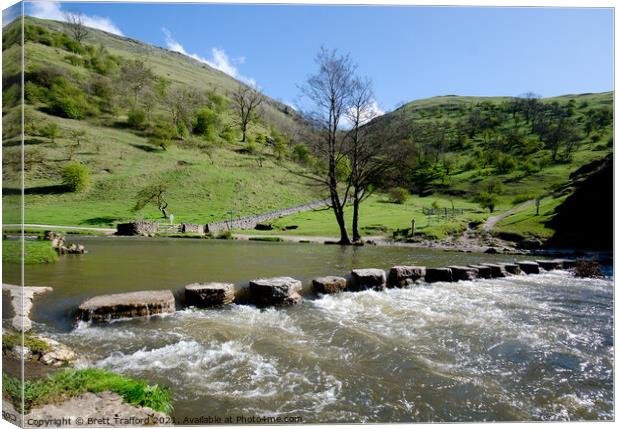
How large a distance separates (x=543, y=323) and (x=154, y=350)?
6.50 metres

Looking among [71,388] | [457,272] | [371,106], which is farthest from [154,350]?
[371,106]

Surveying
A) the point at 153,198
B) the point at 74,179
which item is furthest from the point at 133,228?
the point at 74,179

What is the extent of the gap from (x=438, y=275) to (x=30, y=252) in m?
11.7

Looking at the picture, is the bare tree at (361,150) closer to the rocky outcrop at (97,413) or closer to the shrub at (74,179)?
the rocky outcrop at (97,413)

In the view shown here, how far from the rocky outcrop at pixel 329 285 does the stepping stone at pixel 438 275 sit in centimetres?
309

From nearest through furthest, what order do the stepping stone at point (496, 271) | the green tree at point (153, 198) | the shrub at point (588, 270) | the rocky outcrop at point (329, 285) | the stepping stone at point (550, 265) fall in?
the rocky outcrop at point (329, 285), the stepping stone at point (496, 271), the shrub at point (588, 270), the stepping stone at point (550, 265), the green tree at point (153, 198)

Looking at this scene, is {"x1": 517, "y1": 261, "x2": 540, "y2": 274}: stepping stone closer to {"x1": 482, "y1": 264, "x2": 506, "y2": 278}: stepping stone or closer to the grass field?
{"x1": 482, "y1": 264, "x2": 506, "y2": 278}: stepping stone

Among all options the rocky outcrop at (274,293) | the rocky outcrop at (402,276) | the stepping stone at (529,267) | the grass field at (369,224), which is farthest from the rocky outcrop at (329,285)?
the grass field at (369,224)

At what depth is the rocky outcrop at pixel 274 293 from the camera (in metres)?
7.63

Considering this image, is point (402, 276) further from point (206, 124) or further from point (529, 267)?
point (206, 124)

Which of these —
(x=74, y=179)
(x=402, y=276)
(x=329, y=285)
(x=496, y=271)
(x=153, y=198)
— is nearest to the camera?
(x=329, y=285)

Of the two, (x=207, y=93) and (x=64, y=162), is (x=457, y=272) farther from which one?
(x=207, y=93)

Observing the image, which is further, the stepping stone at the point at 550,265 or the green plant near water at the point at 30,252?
the stepping stone at the point at 550,265

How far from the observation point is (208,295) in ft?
24.4
